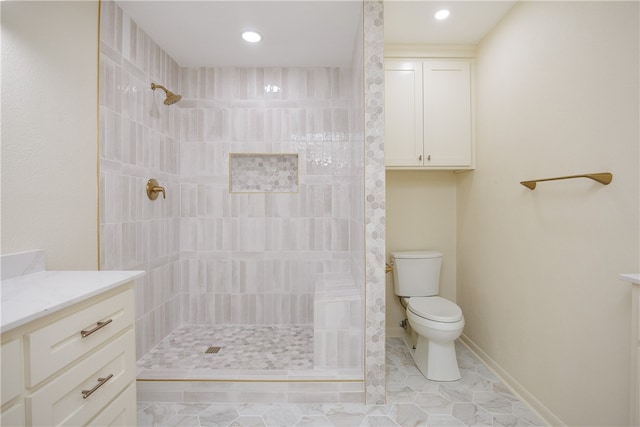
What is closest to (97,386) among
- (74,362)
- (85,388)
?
(85,388)

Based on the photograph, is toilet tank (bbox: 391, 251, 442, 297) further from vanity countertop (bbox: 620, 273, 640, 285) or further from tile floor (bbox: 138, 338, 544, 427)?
vanity countertop (bbox: 620, 273, 640, 285)

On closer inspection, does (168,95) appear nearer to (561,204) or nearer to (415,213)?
(415,213)

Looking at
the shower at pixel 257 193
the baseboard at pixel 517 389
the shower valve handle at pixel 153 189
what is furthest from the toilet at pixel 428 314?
the shower valve handle at pixel 153 189

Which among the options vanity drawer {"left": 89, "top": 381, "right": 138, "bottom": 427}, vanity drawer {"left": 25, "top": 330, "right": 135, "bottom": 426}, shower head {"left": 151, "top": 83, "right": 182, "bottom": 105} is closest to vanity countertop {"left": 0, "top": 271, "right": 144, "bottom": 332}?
vanity drawer {"left": 25, "top": 330, "right": 135, "bottom": 426}

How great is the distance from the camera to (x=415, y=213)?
2682 millimetres

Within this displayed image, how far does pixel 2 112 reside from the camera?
1.18 metres

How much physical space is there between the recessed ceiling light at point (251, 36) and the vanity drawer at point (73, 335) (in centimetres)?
188

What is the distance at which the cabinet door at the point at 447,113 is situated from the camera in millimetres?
2332

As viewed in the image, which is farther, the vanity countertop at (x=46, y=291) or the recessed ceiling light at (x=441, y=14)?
the recessed ceiling light at (x=441, y=14)

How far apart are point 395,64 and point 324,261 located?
1730 mm

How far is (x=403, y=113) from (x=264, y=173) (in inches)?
51.6

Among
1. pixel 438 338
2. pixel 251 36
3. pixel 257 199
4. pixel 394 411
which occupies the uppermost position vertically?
pixel 251 36

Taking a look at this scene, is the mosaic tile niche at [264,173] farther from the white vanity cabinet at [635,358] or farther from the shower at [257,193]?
the white vanity cabinet at [635,358]

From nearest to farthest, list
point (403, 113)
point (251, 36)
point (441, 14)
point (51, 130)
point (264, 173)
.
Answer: point (51, 130) → point (441, 14) → point (251, 36) → point (403, 113) → point (264, 173)
